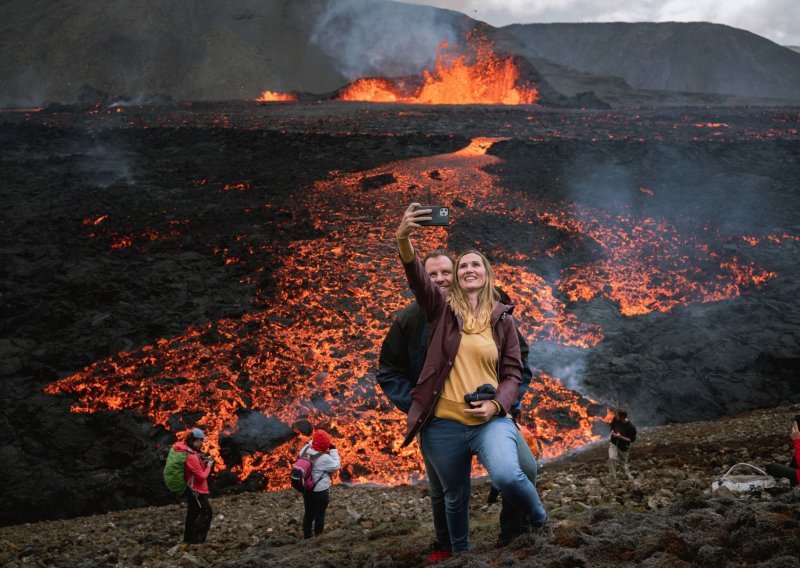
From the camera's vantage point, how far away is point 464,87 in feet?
153

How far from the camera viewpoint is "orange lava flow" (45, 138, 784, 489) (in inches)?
470

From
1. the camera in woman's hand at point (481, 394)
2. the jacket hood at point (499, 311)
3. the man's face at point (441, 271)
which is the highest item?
the man's face at point (441, 271)

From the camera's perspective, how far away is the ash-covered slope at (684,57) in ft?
285

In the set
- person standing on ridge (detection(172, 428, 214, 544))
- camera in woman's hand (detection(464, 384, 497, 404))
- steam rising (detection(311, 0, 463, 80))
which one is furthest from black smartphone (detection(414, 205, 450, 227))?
steam rising (detection(311, 0, 463, 80))

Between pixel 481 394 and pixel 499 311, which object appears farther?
pixel 499 311

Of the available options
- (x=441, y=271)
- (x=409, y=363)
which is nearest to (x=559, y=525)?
(x=409, y=363)

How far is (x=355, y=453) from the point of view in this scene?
36.9 ft

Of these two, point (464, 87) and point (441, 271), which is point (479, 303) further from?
point (464, 87)

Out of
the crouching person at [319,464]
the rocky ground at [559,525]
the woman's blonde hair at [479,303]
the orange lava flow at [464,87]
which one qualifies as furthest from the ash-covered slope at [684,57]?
the woman's blonde hair at [479,303]

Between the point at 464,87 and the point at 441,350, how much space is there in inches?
1832

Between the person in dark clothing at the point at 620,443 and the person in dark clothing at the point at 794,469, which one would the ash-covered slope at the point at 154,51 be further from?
the person in dark clothing at the point at 794,469

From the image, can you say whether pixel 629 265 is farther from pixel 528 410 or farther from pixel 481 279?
pixel 481 279

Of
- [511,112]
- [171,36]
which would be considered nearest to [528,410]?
[511,112]

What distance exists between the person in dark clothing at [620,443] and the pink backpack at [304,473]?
420 centimetres
